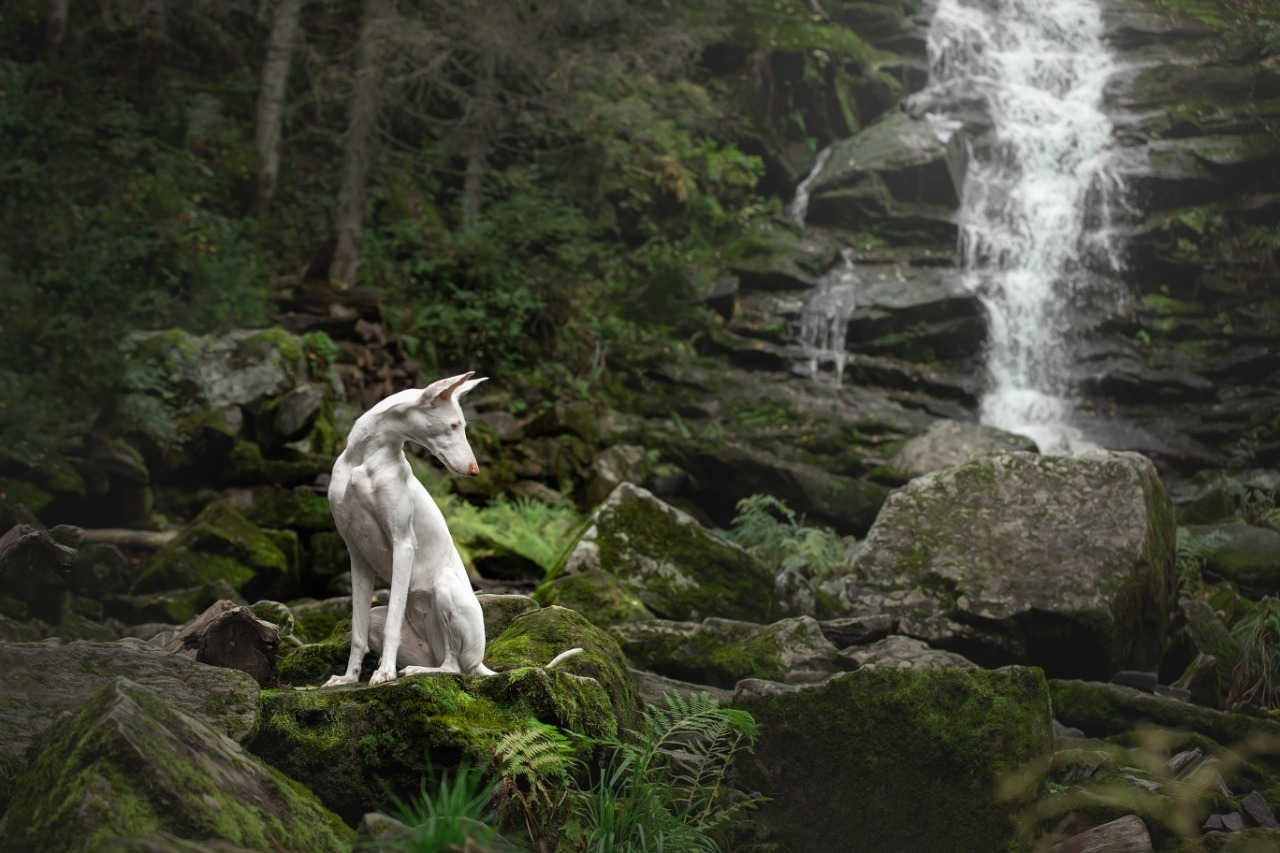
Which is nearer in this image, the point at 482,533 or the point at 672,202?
the point at 482,533

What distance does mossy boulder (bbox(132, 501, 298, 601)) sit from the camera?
7422 millimetres

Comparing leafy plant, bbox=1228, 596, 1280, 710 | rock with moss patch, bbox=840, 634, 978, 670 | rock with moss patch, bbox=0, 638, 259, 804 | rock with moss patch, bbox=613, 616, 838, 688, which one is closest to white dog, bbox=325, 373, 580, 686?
rock with moss patch, bbox=0, 638, 259, 804

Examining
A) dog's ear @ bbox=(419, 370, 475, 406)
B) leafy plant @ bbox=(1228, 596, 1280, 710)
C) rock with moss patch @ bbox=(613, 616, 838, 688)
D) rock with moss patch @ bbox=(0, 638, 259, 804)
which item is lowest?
leafy plant @ bbox=(1228, 596, 1280, 710)

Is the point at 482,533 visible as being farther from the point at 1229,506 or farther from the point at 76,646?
the point at 1229,506

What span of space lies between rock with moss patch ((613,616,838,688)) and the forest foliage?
569cm

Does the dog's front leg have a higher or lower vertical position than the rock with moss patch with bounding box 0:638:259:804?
higher

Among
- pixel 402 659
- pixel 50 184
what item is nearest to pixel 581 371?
pixel 50 184

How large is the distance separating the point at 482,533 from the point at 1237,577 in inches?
301

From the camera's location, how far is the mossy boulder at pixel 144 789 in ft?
8.91

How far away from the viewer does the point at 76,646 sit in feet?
13.1

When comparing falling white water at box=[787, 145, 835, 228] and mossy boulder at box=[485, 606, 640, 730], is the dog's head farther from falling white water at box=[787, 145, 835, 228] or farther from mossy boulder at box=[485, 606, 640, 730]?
falling white water at box=[787, 145, 835, 228]

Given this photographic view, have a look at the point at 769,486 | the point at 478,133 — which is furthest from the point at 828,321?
the point at 478,133

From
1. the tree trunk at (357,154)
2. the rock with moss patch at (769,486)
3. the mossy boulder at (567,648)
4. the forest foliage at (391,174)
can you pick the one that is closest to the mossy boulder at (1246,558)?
the rock with moss patch at (769,486)

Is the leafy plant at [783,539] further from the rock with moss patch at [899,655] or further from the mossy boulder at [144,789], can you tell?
the mossy boulder at [144,789]
